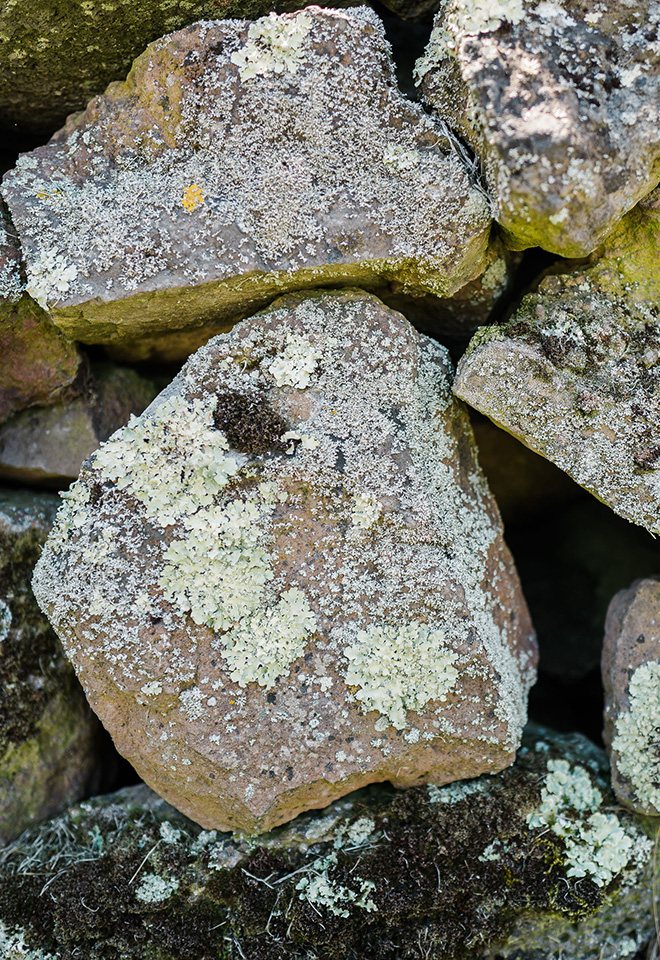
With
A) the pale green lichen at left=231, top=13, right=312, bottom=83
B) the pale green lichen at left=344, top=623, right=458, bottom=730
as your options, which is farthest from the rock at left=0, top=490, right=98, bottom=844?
the pale green lichen at left=231, top=13, right=312, bottom=83

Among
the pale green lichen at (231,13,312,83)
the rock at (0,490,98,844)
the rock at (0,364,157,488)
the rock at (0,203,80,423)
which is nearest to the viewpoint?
the pale green lichen at (231,13,312,83)

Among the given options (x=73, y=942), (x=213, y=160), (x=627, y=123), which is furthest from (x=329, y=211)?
(x=73, y=942)

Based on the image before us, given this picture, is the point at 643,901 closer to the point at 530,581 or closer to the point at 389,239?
the point at 530,581

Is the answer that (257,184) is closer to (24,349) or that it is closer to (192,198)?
(192,198)

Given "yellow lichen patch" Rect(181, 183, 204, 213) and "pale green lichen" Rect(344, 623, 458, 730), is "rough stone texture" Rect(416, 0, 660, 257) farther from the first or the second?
"pale green lichen" Rect(344, 623, 458, 730)

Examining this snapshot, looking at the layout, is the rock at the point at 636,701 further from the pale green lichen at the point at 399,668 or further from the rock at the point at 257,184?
the rock at the point at 257,184

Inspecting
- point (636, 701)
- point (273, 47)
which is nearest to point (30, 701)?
point (636, 701)

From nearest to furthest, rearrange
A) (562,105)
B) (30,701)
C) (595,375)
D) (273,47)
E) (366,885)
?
(562,105)
(273,47)
(595,375)
(366,885)
(30,701)
